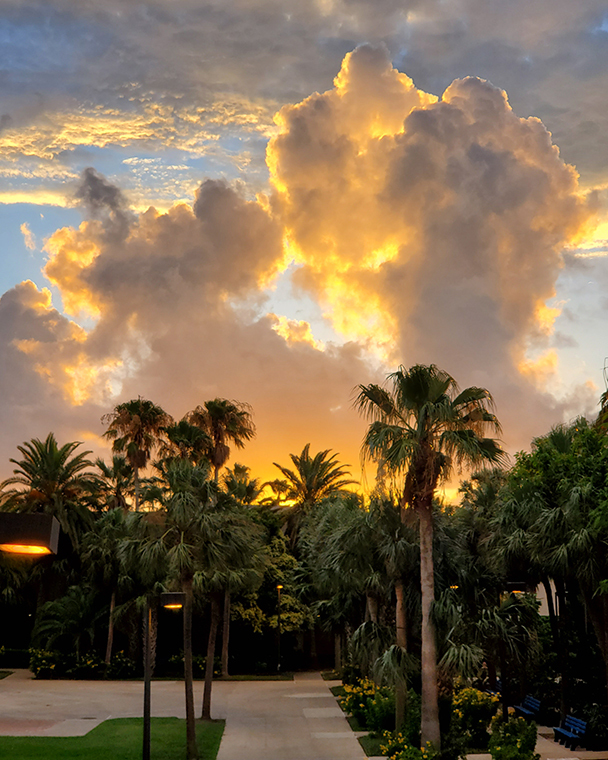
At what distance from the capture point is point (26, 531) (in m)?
6.85

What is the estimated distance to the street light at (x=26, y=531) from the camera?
22.3ft

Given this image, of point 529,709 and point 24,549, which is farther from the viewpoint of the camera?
point 529,709

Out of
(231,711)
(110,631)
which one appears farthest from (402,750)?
(110,631)

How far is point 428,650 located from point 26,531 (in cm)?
1304

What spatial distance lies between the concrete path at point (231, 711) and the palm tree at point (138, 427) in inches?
609

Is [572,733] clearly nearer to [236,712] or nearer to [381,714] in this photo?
[381,714]

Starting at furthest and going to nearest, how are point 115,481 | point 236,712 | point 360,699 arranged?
1. point 115,481
2. point 236,712
3. point 360,699

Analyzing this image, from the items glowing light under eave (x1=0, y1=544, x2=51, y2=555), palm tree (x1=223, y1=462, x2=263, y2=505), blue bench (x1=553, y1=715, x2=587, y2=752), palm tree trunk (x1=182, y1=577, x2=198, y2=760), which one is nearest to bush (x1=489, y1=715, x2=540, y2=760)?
blue bench (x1=553, y1=715, x2=587, y2=752)

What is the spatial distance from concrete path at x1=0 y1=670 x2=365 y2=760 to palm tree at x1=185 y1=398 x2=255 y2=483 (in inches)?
627

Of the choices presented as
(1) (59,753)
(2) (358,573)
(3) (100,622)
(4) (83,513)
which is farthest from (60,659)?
(2) (358,573)

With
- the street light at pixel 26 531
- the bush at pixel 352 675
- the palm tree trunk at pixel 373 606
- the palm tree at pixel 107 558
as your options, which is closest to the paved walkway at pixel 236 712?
the bush at pixel 352 675

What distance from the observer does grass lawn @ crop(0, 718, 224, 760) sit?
19406mm

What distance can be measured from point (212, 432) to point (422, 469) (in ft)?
110

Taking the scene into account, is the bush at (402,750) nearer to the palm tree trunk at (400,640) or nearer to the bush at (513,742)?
the palm tree trunk at (400,640)
